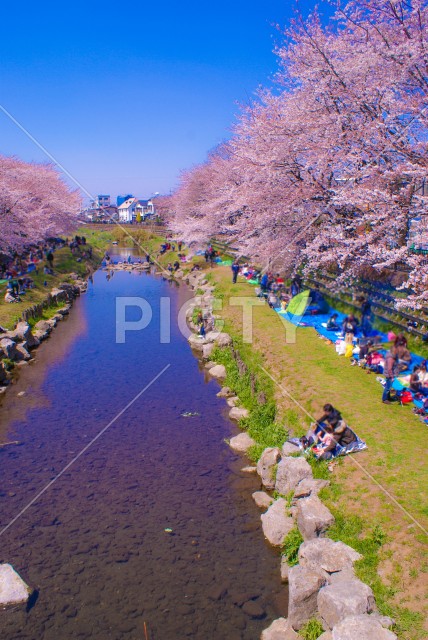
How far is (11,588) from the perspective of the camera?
360 inches

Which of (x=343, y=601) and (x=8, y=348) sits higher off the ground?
(x=343, y=601)

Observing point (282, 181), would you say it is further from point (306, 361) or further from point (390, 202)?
point (306, 361)

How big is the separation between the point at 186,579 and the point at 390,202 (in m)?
12.0

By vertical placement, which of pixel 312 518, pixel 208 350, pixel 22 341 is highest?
pixel 208 350

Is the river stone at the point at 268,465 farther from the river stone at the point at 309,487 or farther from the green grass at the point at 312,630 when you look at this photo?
the green grass at the point at 312,630

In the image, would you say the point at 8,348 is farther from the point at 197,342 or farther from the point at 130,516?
the point at 130,516

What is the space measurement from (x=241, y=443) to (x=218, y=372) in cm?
614

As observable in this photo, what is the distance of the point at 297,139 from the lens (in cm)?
1895

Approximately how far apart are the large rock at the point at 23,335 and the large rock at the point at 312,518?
18667 mm

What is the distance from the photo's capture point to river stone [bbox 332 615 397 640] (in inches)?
256

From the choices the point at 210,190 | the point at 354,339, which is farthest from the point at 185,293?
the point at 354,339

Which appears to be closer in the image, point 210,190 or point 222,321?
point 222,321

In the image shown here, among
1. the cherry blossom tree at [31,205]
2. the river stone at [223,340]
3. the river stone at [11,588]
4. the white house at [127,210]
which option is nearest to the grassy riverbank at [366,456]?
the river stone at [223,340]

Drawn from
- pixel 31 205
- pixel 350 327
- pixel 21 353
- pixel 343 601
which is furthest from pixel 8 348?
pixel 31 205
